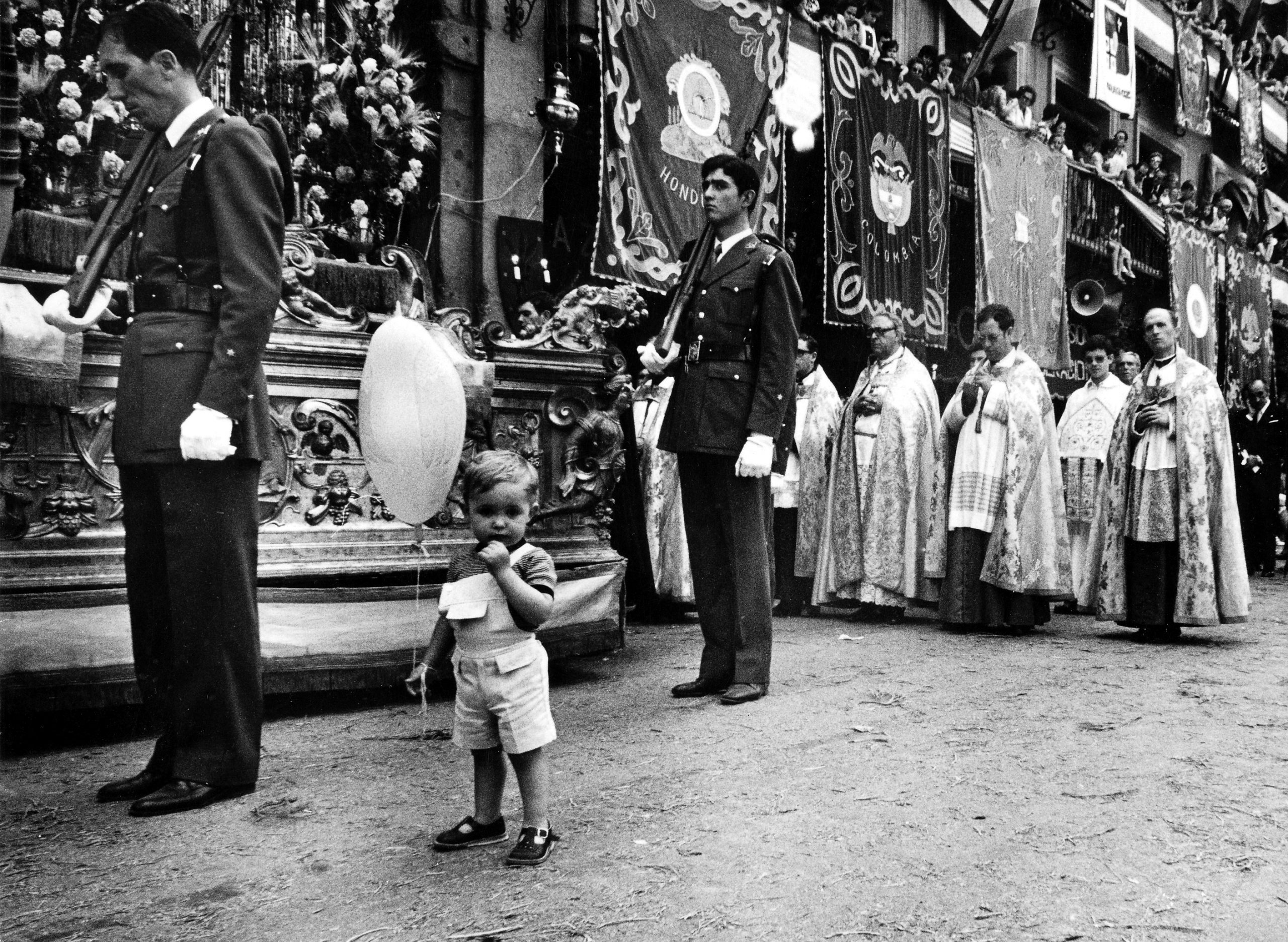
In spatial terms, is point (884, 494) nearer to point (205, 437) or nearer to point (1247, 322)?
point (205, 437)

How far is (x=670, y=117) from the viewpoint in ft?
24.5

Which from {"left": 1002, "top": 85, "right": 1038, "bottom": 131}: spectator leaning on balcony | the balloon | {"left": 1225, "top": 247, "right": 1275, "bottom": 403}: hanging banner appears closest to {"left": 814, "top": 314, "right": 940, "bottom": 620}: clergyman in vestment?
the balloon

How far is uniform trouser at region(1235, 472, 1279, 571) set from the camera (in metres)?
12.1

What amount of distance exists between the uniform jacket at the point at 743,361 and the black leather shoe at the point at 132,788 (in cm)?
220

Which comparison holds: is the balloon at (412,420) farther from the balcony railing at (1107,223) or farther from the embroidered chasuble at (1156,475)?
the balcony railing at (1107,223)

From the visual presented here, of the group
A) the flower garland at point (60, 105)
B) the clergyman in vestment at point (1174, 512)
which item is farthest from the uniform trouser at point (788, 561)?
the flower garland at point (60, 105)

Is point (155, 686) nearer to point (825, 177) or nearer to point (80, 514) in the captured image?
point (80, 514)

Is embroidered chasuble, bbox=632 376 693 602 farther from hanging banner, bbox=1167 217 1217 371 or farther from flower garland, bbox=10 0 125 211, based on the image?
hanging banner, bbox=1167 217 1217 371

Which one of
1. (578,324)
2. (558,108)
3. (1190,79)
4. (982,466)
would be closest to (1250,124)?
(1190,79)

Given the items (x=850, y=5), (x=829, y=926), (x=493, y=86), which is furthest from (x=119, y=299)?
(x=850, y=5)

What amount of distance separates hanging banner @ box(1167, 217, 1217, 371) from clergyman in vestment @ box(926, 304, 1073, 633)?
824 cm

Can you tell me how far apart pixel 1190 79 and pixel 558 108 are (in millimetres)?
12076

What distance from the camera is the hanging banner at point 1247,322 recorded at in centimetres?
1650

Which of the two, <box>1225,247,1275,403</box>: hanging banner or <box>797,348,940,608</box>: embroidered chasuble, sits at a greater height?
<box>1225,247,1275,403</box>: hanging banner
